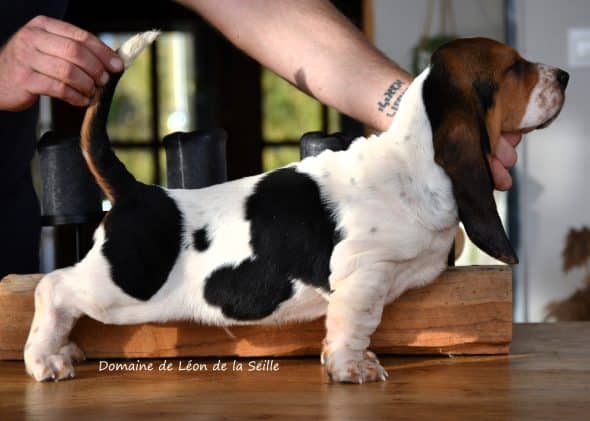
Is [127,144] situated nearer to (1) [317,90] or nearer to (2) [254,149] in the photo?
(2) [254,149]

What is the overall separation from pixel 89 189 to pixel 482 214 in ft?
2.02

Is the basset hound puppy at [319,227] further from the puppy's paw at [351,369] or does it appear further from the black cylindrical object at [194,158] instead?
the black cylindrical object at [194,158]

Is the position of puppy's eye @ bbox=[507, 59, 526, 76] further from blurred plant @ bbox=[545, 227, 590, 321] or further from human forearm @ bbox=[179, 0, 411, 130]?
blurred plant @ bbox=[545, 227, 590, 321]

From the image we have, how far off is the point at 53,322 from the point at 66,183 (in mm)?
252

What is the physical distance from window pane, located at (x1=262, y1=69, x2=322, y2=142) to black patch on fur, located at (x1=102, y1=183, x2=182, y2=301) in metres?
4.76

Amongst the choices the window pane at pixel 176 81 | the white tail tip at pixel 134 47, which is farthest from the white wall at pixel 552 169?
the window pane at pixel 176 81

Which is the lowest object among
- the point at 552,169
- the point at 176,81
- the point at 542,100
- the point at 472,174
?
the point at 472,174

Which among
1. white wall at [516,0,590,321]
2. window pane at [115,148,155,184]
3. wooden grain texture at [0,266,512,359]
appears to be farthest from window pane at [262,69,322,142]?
wooden grain texture at [0,266,512,359]

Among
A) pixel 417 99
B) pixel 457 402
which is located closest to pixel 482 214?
pixel 417 99

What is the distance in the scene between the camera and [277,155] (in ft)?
20.1

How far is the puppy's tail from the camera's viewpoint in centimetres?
135

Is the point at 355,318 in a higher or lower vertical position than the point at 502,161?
lower

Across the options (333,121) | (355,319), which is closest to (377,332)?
(355,319)

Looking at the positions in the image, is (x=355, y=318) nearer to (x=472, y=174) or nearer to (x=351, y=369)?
(x=351, y=369)
